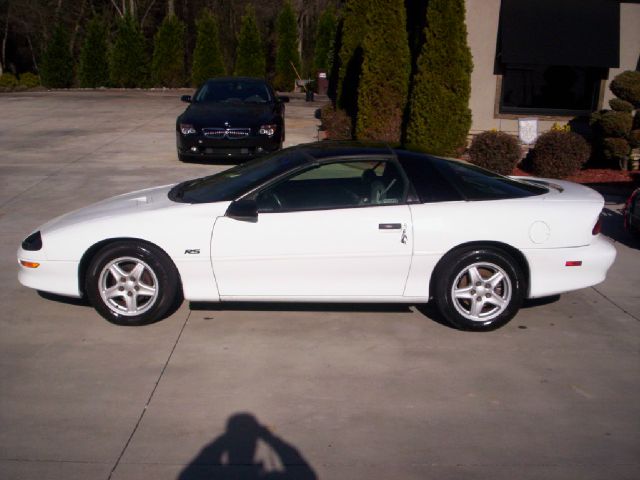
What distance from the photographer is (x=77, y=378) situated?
16.2 feet

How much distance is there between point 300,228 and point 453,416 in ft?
6.13

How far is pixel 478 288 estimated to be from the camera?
18.8 ft

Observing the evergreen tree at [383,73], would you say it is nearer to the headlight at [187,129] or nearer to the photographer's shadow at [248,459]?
the headlight at [187,129]

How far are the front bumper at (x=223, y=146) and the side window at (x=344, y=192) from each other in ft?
22.4

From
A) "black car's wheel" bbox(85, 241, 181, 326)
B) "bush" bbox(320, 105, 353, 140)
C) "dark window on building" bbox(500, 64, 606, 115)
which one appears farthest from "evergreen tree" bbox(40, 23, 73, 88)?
"black car's wheel" bbox(85, 241, 181, 326)

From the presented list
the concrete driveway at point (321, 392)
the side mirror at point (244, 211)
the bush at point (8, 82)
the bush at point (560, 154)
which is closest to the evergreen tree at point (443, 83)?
the bush at point (560, 154)

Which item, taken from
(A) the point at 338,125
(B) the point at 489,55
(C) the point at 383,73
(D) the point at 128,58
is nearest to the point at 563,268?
(B) the point at 489,55

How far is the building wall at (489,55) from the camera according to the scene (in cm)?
1347

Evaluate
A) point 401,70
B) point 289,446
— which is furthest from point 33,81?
point 289,446

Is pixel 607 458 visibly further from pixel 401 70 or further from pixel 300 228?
pixel 401 70

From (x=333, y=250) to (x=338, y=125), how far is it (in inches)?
447

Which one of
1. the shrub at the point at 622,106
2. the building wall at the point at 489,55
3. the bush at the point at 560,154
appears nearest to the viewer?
the bush at the point at 560,154

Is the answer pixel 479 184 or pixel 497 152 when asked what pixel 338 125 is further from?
pixel 479 184

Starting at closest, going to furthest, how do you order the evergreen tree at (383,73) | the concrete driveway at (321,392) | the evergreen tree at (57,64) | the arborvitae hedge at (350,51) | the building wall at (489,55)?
1. the concrete driveway at (321,392)
2. the building wall at (489,55)
3. the evergreen tree at (383,73)
4. the arborvitae hedge at (350,51)
5. the evergreen tree at (57,64)
